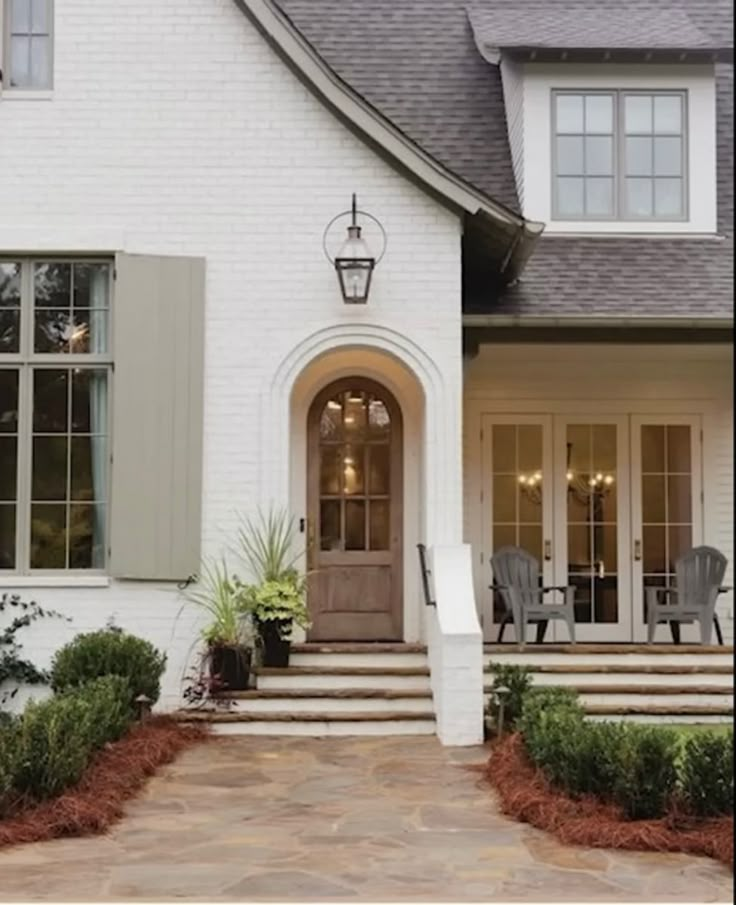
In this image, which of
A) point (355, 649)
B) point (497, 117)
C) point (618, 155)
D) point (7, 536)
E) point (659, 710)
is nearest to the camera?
point (659, 710)

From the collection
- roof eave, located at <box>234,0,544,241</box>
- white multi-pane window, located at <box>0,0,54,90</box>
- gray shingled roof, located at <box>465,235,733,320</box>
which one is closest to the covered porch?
gray shingled roof, located at <box>465,235,733,320</box>

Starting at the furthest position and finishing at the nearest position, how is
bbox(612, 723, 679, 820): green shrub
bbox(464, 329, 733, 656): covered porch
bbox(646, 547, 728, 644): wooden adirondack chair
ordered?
bbox(464, 329, 733, 656): covered porch, bbox(646, 547, 728, 644): wooden adirondack chair, bbox(612, 723, 679, 820): green shrub

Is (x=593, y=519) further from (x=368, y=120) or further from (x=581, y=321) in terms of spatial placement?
(x=368, y=120)

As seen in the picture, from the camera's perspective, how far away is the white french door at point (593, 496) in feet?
40.3

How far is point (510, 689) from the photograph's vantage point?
354 inches

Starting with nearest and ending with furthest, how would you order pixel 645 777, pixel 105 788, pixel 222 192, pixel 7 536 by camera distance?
pixel 645 777, pixel 105 788, pixel 7 536, pixel 222 192

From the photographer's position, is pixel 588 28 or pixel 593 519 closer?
pixel 593 519

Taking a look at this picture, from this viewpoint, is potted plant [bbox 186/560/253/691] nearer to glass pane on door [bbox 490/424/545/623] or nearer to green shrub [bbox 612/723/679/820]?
glass pane on door [bbox 490/424/545/623]

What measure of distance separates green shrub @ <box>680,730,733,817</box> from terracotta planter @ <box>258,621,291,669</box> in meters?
3.98

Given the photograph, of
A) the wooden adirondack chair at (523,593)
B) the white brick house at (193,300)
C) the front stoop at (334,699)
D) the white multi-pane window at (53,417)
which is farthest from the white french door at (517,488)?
the white multi-pane window at (53,417)

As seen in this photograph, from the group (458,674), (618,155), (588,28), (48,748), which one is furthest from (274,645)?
(588,28)

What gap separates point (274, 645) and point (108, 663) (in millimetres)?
1272

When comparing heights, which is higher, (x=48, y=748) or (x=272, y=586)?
(x=272, y=586)

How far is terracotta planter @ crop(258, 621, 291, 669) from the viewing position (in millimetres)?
9711
